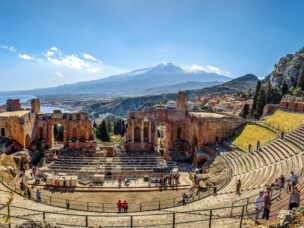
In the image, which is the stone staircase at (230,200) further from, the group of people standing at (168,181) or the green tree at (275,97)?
the green tree at (275,97)

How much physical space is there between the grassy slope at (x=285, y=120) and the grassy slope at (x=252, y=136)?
5.47 ft

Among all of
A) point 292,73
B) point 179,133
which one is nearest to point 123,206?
point 179,133

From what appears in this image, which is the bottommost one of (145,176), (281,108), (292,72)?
(145,176)

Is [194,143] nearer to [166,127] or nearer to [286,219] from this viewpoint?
[166,127]

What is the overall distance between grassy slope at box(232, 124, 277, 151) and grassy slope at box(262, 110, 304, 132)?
5.47 ft

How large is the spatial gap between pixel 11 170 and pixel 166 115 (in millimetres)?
24987

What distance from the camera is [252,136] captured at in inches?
1535

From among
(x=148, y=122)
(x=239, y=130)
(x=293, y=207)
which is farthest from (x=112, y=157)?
(x=293, y=207)

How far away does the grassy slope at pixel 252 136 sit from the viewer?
36.2m

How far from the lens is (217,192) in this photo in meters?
25.9

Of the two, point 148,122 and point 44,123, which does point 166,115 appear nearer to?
point 148,122

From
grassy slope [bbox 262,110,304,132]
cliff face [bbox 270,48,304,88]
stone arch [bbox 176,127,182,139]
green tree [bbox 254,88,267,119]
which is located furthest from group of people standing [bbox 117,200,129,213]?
cliff face [bbox 270,48,304,88]

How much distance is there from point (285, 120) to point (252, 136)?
200 inches

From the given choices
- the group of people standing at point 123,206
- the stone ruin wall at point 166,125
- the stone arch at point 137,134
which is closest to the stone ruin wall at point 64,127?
the stone ruin wall at point 166,125
